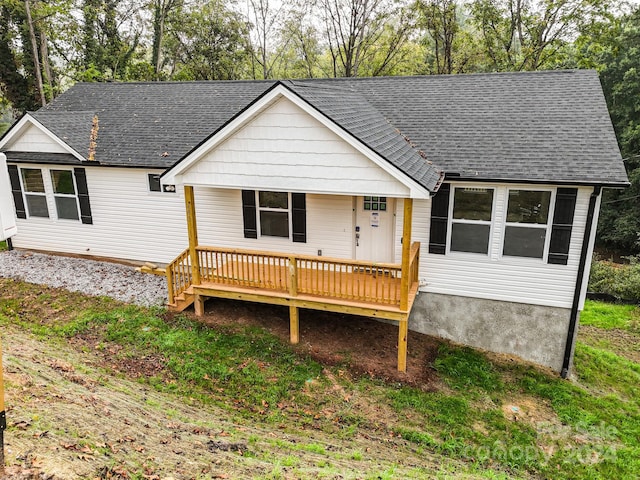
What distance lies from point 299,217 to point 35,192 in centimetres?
858

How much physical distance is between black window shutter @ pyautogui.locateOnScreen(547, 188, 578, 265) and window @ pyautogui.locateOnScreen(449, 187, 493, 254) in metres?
1.29

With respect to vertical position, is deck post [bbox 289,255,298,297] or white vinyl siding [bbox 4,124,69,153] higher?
white vinyl siding [bbox 4,124,69,153]

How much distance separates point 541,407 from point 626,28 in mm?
30267

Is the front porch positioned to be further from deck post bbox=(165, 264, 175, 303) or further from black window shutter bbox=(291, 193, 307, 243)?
black window shutter bbox=(291, 193, 307, 243)

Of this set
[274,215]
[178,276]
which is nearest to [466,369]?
[274,215]

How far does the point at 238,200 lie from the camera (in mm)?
11750

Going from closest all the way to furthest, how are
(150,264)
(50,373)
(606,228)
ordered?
1. (50,373)
2. (150,264)
3. (606,228)

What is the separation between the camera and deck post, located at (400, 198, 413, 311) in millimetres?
8445

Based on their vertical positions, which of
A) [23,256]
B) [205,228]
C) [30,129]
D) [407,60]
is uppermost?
[407,60]

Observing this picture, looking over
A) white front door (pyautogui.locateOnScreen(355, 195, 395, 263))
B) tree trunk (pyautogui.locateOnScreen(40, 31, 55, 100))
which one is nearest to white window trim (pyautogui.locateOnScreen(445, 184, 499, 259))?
white front door (pyautogui.locateOnScreen(355, 195, 395, 263))

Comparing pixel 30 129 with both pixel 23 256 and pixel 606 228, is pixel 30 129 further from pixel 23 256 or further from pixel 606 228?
pixel 606 228

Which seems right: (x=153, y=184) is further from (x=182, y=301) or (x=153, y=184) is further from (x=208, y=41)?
(x=208, y=41)

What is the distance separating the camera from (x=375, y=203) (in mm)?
10781

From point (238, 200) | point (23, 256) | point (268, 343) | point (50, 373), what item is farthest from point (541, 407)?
point (23, 256)
